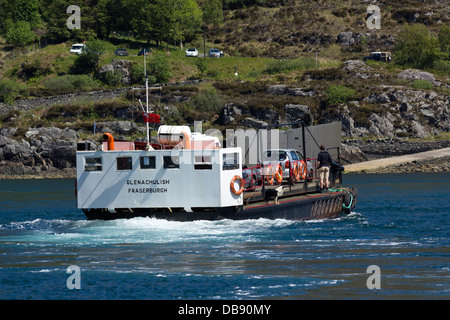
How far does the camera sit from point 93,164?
90.2 ft

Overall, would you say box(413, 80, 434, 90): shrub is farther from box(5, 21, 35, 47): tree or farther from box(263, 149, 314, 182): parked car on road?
box(5, 21, 35, 47): tree

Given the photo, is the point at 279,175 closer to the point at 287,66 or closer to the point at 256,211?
the point at 256,211

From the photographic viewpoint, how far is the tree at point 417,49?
10350cm

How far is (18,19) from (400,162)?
8144cm

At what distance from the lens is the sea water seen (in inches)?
683

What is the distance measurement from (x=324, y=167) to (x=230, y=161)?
5544 mm

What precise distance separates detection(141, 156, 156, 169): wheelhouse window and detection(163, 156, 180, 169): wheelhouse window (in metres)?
0.42

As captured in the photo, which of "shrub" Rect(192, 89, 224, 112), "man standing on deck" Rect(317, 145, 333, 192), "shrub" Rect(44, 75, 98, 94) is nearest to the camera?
"man standing on deck" Rect(317, 145, 333, 192)

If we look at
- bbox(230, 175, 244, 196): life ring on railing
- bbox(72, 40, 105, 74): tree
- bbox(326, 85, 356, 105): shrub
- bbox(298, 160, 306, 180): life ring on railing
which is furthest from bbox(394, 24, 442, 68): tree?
bbox(230, 175, 244, 196): life ring on railing

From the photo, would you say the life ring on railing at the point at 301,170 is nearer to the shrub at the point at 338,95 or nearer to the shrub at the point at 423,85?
the shrub at the point at 338,95

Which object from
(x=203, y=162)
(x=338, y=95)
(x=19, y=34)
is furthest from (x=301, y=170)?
(x=19, y=34)
